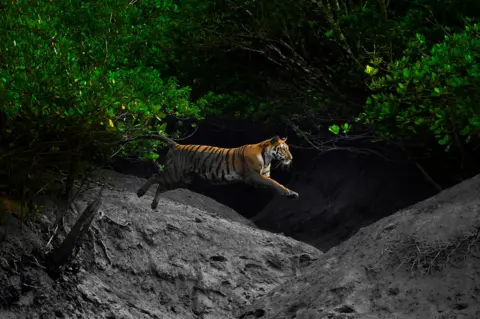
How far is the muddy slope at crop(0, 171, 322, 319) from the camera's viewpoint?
33.7ft

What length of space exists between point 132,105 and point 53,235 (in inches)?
99.5

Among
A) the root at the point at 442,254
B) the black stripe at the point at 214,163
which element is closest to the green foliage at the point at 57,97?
the black stripe at the point at 214,163

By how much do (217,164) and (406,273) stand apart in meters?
5.88

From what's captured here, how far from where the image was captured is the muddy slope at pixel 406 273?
8.88 meters

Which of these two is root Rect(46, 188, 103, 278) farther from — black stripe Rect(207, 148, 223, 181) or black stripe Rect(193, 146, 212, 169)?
black stripe Rect(207, 148, 223, 181)

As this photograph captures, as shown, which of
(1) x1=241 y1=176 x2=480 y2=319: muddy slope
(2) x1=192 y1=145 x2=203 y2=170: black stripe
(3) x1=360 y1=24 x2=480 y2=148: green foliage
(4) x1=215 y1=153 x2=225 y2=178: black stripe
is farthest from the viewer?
(4) x1=215 y1=153 x2=225 y2=178: black stripe

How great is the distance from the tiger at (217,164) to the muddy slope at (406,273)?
10.5 ft

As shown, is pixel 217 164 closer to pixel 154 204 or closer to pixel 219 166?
pixel 219 166

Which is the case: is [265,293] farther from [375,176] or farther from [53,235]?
[375,176]

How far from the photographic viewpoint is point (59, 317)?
33.1ft

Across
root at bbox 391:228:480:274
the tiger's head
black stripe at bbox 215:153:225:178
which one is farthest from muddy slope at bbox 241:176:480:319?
black stripe at bbox 215:153:225:178

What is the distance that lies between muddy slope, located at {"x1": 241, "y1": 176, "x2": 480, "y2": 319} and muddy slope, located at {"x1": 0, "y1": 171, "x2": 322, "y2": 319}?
1.37m

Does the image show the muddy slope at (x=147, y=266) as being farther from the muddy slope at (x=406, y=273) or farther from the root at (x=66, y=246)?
the muddy slope at (x=406, y=273)

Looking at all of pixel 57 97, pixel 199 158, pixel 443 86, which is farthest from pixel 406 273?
pixel 199 158
